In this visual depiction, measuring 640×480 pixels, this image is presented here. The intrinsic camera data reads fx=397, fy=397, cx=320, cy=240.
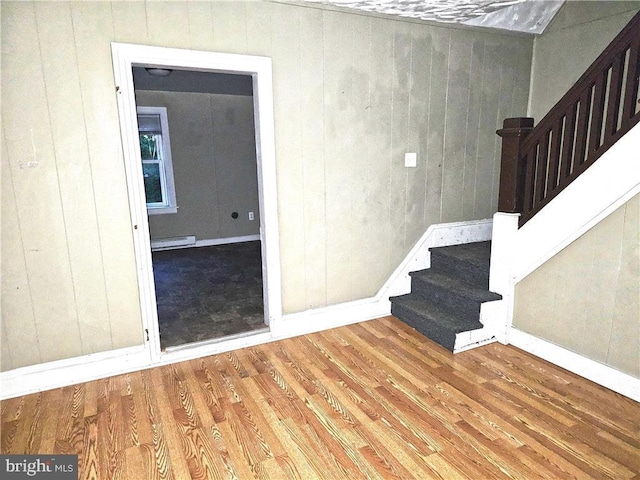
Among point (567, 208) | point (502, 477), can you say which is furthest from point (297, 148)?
point (502, 477)

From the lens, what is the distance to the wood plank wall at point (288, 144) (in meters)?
2.35

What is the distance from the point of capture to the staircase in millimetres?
3115

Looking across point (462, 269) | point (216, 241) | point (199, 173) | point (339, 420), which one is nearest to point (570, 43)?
point (462, 269)

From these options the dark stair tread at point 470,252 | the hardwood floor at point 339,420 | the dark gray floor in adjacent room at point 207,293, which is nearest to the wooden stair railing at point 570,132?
the dark stair tread at point 470,252

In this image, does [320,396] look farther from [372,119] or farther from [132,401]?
[372,119]

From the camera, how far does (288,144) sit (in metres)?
3.04

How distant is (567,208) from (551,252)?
1.06ft

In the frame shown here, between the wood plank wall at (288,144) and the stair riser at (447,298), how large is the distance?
32 centimetres

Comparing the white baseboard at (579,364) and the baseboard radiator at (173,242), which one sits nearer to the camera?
the white baseboard at (579,364)

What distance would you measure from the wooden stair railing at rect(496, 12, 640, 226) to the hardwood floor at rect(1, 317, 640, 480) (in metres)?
1.21

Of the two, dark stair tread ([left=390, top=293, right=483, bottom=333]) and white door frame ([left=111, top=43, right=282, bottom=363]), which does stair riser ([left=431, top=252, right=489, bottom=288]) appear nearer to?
dark stair tread ([left=390, top=293, right=483, bottom=333])

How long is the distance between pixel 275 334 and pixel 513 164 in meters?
2.23

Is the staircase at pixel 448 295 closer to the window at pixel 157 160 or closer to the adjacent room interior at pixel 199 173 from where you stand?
the adjacent room interior at pixel 199 173

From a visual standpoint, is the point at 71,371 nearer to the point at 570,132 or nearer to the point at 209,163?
the point at 570,132
